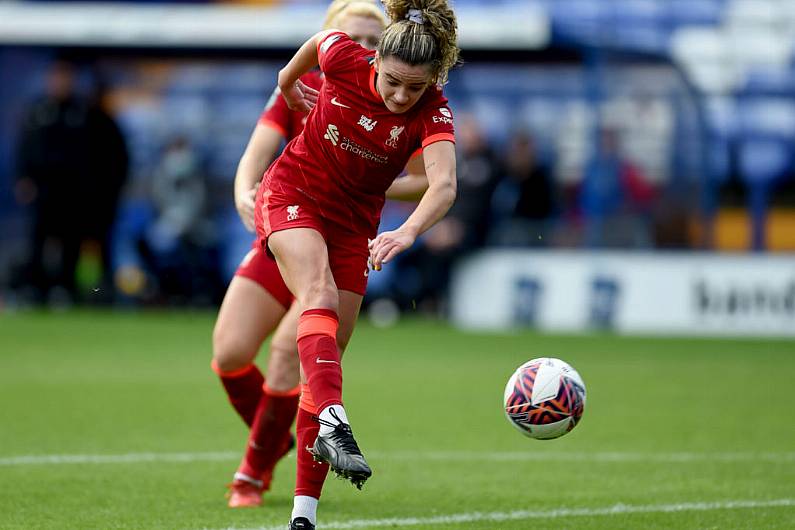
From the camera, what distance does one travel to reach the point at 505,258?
52.5 feet

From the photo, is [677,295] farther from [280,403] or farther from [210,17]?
[280,403]

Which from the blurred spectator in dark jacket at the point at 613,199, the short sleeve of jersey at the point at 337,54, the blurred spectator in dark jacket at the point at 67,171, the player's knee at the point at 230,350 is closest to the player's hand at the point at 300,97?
the short sleeve of jersey at the point at 337,54

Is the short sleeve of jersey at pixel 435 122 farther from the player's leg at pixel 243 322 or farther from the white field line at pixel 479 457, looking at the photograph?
the white field line at pixel 479 457

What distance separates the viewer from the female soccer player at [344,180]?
509 centimetres

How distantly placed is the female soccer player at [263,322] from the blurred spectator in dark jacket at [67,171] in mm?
10664

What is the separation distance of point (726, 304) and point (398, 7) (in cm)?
1086

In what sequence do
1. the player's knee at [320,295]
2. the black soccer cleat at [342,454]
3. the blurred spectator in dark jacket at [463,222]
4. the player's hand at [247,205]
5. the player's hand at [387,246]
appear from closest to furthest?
the black soccer cleat at [342,454] → the player's hand at [387,246] → the player's knee at [320,295] → the player's hand at [247,205] → the blurred spectator in dark jacket at [463,222]

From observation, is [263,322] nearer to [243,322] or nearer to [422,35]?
[243,322]

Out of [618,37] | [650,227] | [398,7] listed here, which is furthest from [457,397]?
[618,37]

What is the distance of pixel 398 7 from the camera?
17.4ft

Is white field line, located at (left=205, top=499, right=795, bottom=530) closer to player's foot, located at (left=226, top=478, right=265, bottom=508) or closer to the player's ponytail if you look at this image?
player's foot, located at (left=226, top=478, right=265, bottom=508)

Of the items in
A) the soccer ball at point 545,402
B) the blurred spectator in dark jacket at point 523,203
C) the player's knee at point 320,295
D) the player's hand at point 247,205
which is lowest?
the soccer ball at point 545,402

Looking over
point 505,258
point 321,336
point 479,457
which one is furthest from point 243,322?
point 505,258

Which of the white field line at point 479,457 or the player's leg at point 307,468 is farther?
the white field line at point 479,457
